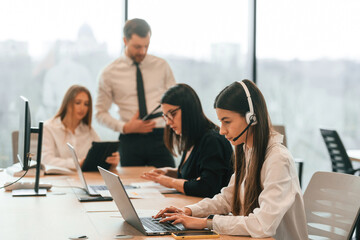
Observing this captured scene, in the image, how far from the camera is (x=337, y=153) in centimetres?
463

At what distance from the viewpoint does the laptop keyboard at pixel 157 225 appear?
72.7 inches

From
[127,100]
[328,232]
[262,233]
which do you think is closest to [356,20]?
[127,100]

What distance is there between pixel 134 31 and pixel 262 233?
8.12 feet

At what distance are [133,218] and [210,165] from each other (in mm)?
827

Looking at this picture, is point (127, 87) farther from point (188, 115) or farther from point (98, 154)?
point (188, 115)

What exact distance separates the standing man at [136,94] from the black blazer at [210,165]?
3.60 ft

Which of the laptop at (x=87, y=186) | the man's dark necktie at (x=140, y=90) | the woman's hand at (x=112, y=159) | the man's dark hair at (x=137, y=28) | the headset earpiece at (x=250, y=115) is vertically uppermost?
the man's dark hair at (x=137, y=28)

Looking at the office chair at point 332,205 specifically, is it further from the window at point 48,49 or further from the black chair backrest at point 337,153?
the window at point 48,49

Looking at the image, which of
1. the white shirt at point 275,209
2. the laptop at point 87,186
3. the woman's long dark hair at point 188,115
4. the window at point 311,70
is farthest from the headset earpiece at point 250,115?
the window at point 311,70

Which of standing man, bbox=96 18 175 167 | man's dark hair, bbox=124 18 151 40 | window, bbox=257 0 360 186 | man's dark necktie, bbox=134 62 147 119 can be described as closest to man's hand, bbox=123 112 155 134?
standing man, bbox=96 18 175 167

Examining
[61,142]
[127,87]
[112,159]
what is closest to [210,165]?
[112,159]

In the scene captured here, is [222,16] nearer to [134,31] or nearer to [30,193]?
[134,31]

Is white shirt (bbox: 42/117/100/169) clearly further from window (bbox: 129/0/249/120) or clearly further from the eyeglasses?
window (bbox: 129/0/249/120)

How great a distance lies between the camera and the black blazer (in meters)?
2.57
